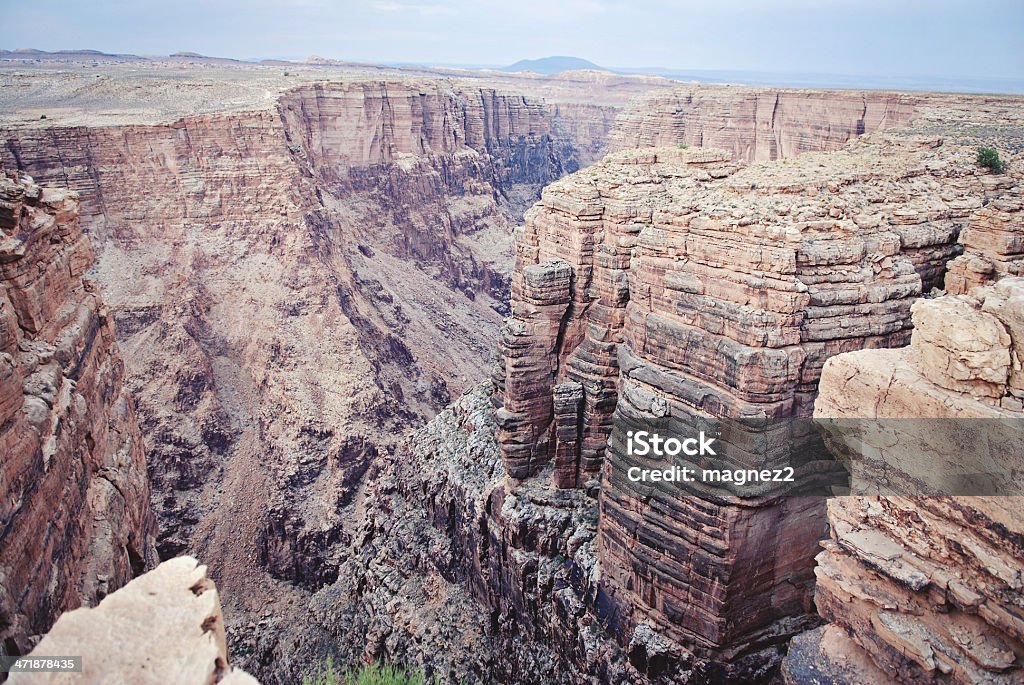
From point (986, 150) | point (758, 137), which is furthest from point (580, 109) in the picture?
point (986, 150)

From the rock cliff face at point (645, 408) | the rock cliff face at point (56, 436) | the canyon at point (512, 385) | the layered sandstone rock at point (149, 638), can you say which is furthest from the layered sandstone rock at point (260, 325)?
the layered sandstone rock at point (149, 638)

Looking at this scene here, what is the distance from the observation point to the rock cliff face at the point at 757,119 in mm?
56688

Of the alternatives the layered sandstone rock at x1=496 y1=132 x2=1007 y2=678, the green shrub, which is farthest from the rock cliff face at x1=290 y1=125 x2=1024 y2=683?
the green shrub

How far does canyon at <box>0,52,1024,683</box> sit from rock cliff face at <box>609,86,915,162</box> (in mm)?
2336

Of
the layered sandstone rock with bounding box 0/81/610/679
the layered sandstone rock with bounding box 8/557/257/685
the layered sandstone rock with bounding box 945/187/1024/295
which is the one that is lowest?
the layered sandstone rock with bounding box 0/81/610/679

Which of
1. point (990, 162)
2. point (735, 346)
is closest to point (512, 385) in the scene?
point (735, 346)

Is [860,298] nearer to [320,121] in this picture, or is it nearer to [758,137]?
[320,121]

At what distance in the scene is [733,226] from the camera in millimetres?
17156

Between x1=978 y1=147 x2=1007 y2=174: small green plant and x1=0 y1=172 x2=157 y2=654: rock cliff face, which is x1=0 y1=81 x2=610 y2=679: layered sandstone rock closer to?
x1=0 y1=172 x2=157 y2=654: rock cliff face

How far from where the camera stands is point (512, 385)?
24922mm

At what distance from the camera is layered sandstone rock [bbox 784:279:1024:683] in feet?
30.7

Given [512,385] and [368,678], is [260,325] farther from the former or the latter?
[368,678]

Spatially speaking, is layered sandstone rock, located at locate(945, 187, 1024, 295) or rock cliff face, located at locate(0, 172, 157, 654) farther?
layered sandstone rock, located at locate(945, 187, 1024, 295)

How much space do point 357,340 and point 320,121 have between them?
23.2 meters
